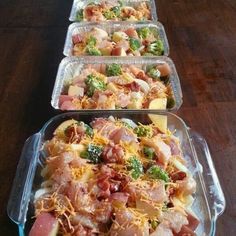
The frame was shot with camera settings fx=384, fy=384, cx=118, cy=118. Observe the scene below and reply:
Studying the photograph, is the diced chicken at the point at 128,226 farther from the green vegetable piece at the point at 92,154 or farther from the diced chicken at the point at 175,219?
the green vegetable piece at the point at 92,154

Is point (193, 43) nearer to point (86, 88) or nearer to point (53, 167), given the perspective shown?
point (86, 88)

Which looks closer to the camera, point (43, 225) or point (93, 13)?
point (43, 225)

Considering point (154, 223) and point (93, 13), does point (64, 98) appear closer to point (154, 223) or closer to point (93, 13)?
point (154, 223)

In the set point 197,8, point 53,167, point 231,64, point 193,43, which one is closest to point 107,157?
point 53,167

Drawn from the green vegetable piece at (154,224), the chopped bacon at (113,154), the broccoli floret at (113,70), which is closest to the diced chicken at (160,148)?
the chopped bacon at (113,154)

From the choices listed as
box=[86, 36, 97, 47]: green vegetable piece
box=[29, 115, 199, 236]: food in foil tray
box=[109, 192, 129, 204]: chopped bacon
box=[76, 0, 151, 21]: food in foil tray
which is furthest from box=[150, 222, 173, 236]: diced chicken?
box=[76, 0, 151, 21]: food in foil tray

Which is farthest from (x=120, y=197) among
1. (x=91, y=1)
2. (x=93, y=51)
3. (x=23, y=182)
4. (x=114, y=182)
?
(x=91, y=1)

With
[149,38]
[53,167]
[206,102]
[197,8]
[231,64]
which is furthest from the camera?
[197,8]
